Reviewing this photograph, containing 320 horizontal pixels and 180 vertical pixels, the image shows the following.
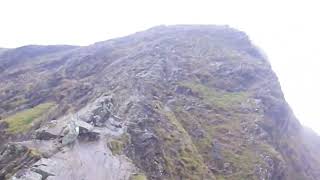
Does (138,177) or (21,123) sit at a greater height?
(138,177)

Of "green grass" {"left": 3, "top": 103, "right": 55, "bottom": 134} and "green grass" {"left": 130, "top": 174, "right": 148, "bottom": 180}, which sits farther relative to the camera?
"green grass" {"left": 3, "top": 103, "right": 55, "bottom": 134}

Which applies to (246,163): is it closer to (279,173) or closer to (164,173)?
(279,173)

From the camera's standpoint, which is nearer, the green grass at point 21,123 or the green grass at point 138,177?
the green grass at point 138,177

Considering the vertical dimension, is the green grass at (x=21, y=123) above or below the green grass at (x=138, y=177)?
below

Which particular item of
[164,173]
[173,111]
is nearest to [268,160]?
[173,111]

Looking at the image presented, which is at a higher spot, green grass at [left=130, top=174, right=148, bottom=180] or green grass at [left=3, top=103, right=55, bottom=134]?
green grass at [left=130, top=174, right=148, bottom=180]

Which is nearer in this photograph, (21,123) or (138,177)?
(138,177)

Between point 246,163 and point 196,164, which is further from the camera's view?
point 246,163

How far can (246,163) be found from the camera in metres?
170

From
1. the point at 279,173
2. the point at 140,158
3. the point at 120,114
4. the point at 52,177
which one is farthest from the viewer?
the point at 279,173

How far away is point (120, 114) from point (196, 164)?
27862 millimetres

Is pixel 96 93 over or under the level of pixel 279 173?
over

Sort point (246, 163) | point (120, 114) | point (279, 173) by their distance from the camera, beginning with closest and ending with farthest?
point (120, 114), point (246, 163), point (279, 173)

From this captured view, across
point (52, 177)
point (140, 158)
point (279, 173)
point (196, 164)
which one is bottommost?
point (279, 173)
